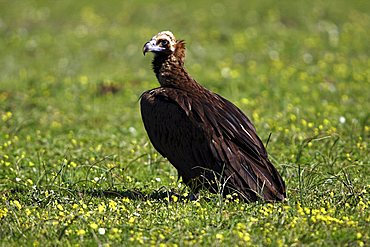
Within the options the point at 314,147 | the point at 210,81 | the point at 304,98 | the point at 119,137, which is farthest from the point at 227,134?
the point at 210,81

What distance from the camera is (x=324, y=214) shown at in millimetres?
5410

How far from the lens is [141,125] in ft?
34.2

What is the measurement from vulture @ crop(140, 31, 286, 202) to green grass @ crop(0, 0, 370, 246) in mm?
228

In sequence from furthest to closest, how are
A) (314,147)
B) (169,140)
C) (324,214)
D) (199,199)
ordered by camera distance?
(314,147), (169,140), (199,199), (324,214)

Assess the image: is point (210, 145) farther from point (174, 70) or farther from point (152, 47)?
point (152, 47)

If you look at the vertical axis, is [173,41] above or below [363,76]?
above

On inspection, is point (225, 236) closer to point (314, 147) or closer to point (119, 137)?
point (314, 147)

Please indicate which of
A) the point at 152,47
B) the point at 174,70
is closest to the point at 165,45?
the point at 152,47

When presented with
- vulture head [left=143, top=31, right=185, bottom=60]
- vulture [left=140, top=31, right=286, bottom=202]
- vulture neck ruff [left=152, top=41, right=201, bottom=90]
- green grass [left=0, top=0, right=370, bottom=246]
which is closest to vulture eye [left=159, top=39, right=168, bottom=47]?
vulture head [left=143, top=31, right=185, bottom=60]

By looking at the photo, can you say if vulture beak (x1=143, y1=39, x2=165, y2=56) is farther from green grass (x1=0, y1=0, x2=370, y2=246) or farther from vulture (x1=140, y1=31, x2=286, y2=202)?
green grass (x1=0, y1=0, x2=370, y2=246)

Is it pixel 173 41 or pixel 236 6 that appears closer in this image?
pixel 173 41

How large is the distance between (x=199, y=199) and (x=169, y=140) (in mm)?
700

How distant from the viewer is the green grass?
17.1 feet

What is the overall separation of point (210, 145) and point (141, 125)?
13.9ft
